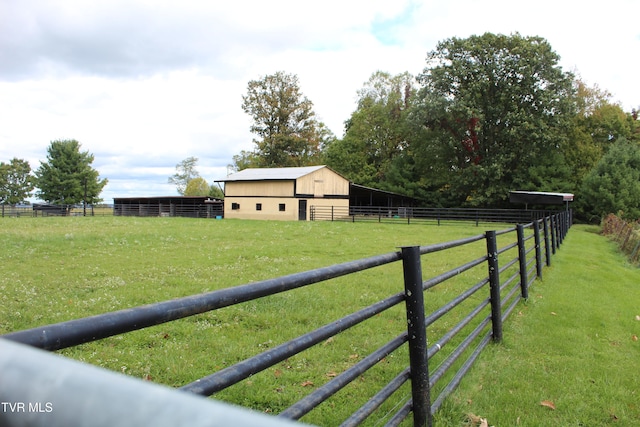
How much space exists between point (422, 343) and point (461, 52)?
42196 mm

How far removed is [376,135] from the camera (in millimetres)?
54531

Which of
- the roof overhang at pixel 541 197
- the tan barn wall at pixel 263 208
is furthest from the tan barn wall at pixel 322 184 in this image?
the roof overhang at pixel 541 197

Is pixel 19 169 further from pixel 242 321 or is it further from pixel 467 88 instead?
pixel 242 321

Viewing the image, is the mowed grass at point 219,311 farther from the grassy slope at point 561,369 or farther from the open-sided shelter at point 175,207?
the open-sided shelter at point 175,207

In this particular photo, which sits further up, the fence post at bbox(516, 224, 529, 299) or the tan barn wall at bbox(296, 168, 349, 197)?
the tan barn wall at bbox(296, 168, 349, 197)

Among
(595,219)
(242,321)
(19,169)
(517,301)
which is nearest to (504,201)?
(595,219)

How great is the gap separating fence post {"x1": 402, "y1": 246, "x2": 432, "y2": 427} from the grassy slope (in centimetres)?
35

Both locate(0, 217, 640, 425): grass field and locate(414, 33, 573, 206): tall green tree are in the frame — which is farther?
locate(414, 33, 573, 206): tall green tree

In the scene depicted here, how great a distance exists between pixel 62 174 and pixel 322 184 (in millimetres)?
46262

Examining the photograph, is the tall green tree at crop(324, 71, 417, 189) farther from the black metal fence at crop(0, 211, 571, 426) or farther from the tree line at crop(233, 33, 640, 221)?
the black metal fence at crop(0, 211, 571, 426)

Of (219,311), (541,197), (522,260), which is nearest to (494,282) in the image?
(522,260)

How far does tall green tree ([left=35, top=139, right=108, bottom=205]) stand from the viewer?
65562mm

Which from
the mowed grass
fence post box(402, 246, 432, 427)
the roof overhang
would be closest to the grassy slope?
fence post box(402, 246, 432, 427)

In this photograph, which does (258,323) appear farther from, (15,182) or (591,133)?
(15,182)
